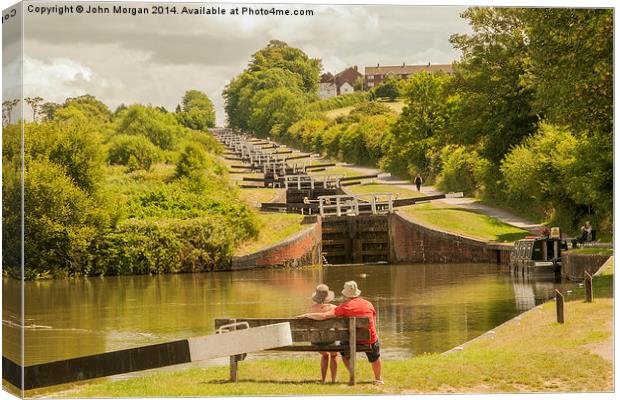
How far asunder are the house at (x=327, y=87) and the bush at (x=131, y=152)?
3.36m

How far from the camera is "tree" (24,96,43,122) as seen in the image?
51.8 feet

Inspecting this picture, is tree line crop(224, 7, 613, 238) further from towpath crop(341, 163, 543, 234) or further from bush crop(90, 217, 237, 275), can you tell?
bush crop(90, 217, 237, 275)

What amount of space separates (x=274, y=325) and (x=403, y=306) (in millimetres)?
9162

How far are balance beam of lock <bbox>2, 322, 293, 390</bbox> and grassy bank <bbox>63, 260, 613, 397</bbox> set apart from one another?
24cm

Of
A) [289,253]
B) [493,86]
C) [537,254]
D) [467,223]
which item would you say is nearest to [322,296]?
[493,86]

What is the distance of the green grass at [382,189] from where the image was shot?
23141 mm

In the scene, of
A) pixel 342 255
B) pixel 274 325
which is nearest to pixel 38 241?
pixel 274 325

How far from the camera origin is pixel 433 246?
90.0 ft

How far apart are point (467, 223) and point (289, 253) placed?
6.59m

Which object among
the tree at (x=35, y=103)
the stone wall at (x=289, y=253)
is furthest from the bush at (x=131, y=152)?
the stone wall at (x=289, y=253)

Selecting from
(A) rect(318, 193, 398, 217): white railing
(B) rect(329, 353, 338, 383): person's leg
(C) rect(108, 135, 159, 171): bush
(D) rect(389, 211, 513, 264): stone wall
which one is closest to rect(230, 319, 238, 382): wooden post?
(B) rect(329, 353, 338, 383): person's leg

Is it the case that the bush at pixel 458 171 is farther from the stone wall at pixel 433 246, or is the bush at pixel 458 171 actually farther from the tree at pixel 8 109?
the tree at pixel 8 109

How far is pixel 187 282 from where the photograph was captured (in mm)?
27234

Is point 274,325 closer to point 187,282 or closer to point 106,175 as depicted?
point 106,175
